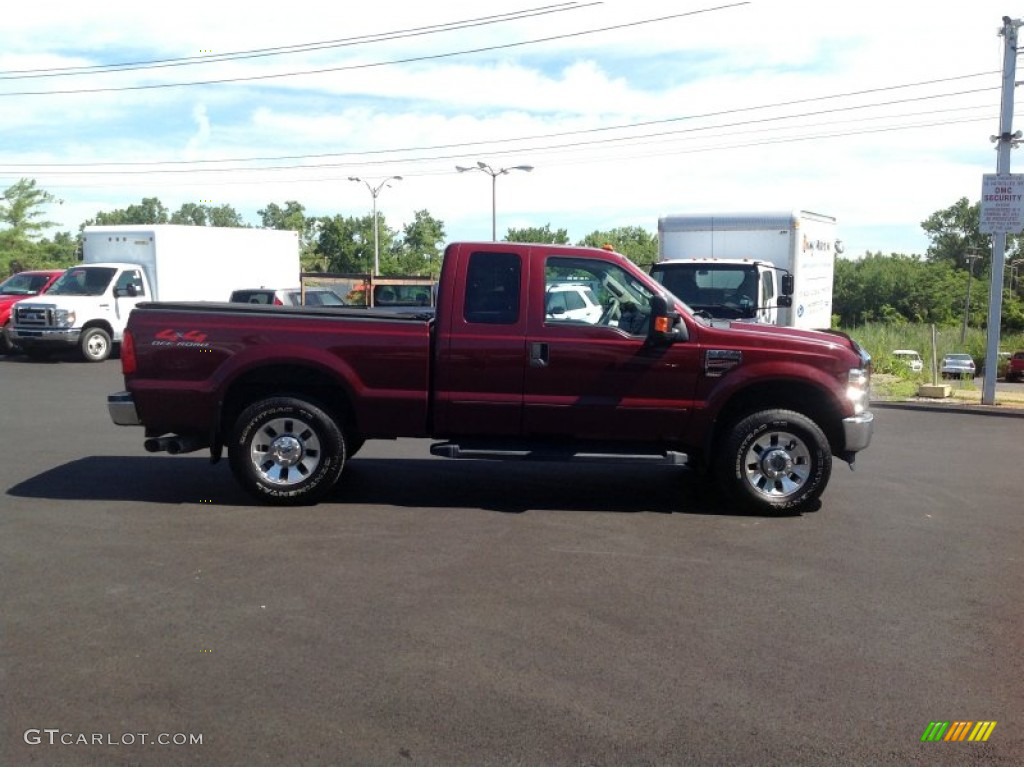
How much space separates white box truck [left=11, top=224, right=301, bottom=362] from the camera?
21750 mm

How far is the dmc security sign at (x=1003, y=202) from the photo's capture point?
15367mm

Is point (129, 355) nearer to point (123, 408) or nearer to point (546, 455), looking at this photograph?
point (123, 408)

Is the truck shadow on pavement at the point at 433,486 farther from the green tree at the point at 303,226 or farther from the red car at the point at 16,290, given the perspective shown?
the green tree at the point at 303,226

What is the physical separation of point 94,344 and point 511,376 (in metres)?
17.1

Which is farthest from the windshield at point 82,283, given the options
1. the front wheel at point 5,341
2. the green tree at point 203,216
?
the green tree at point 203,216

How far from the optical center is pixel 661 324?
766 centimetres

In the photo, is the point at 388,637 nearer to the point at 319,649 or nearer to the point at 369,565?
the point at 319,649

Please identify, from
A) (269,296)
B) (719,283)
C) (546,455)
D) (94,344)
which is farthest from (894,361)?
(94,344)

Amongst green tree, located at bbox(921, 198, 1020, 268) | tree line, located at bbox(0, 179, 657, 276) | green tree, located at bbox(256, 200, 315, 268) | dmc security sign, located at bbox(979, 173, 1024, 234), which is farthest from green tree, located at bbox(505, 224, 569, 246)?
green tree, located at bbox(921, 198, 1020, 268)

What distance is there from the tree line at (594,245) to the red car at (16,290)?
2782 centimetres

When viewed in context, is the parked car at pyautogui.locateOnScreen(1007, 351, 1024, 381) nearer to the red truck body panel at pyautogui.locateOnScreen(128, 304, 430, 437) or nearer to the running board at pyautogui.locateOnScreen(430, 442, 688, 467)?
the running board at pyautogui.locateOnScreen(430, 442, 688, 467)

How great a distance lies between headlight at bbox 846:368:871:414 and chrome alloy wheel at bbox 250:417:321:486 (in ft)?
13.6

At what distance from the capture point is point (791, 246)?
57.3 feet

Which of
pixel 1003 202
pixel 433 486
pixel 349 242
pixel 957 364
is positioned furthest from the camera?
pixel 349 242
